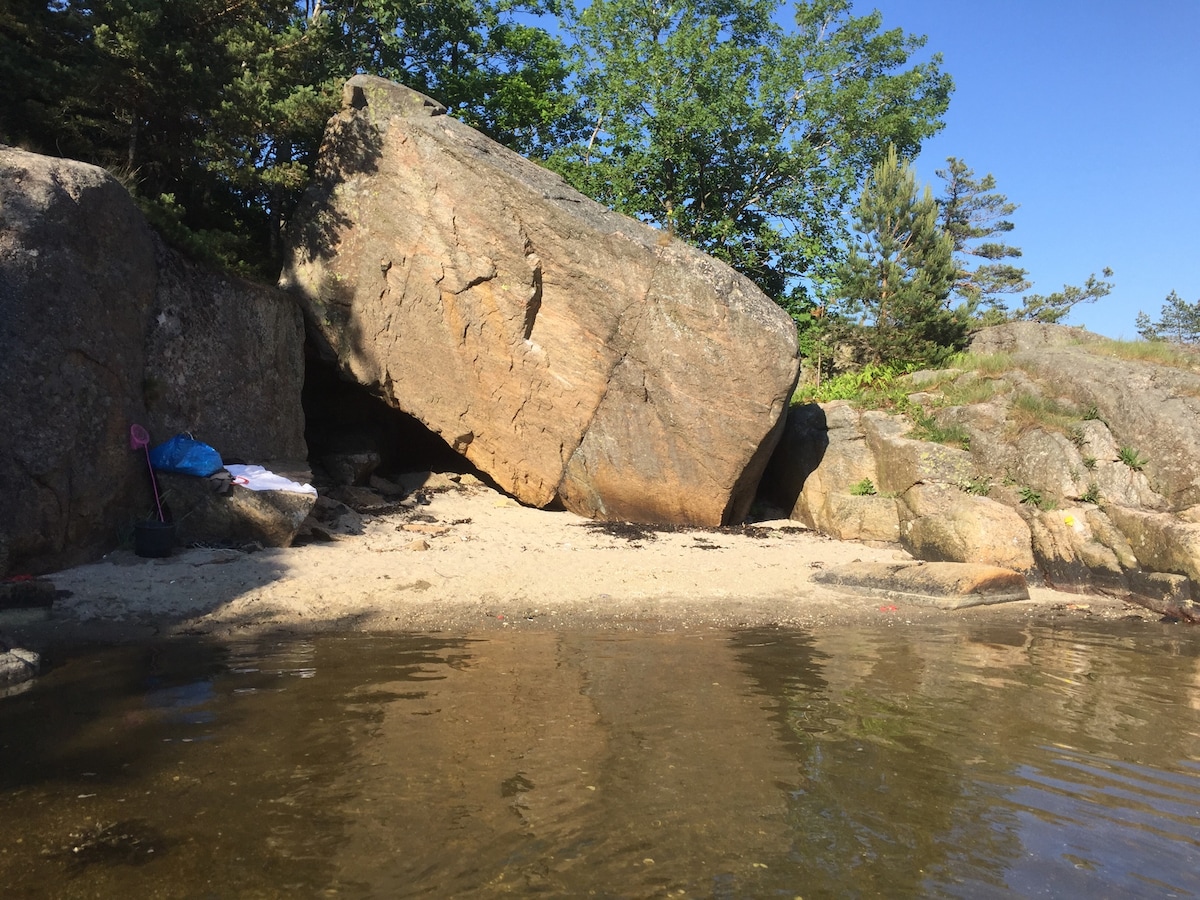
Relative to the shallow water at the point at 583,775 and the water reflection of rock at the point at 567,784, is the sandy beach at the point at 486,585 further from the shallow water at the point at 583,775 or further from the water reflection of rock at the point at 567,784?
the water reflection of rock at the point at 567,784

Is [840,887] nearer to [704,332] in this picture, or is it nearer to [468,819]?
[468,819]

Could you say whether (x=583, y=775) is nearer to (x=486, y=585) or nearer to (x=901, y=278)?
(x=486, y=585)

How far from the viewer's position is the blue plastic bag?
8727 millimetres

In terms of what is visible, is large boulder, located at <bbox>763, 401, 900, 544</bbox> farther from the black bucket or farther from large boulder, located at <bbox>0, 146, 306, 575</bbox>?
the black bucket

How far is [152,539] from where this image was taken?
320 inches

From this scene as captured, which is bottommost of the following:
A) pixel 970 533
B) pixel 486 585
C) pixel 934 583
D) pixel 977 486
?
pixel 486 585

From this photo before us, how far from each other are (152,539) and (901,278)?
501 inches

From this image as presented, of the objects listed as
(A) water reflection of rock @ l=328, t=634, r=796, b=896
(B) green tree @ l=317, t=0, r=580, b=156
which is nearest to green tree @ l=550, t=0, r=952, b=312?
(B) green tree @ l=317, t=0, r=580, b=156

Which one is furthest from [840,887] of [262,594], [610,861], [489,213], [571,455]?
[489,213]

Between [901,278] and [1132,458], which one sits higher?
[901,278]

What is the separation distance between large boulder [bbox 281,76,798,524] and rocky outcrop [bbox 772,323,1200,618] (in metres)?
1.80

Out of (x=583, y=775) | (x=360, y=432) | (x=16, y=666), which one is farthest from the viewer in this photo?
(x=360, y=432)

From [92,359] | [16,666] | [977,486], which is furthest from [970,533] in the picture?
[92,359]

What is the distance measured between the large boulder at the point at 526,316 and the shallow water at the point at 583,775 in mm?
4819
